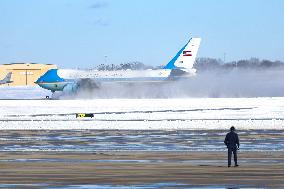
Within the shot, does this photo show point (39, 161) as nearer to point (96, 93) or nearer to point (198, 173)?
point (198, 173)

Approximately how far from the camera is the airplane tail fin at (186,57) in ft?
543

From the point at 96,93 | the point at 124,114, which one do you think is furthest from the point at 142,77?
the point at 124,114

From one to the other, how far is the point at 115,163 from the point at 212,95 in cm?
12589

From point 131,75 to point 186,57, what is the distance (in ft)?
38.4

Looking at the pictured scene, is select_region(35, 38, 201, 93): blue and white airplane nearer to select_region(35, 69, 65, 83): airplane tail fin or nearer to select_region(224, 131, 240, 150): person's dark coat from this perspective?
select_region(35, 69, 65, 83): airplane tail fin

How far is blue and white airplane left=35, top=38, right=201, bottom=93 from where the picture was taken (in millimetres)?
159625

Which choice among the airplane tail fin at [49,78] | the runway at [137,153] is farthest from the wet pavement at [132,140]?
the airplane tail fin at [49,78]

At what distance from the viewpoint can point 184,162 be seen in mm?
36406

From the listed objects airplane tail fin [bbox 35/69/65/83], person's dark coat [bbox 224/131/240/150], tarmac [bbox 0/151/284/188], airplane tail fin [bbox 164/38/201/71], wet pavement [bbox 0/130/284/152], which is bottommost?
wet pavement [bbox 0/130/284/152]

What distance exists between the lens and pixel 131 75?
164 m

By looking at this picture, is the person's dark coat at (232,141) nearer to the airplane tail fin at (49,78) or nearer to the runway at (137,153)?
the runway at (137,153)

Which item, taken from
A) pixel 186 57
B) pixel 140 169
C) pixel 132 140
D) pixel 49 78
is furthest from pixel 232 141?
pixel 186 57

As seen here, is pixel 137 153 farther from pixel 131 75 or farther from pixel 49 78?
pixel 131 75

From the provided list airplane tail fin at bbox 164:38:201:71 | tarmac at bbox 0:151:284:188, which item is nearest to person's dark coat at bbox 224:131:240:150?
tarmac at bbox 0:151:284:188
